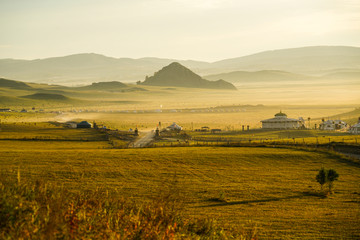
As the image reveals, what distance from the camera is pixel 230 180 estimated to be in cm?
3372

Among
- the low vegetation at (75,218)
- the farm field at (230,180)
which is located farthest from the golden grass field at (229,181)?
the low vegetation at (75,218)

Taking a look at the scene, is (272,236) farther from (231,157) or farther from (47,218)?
(231,157)

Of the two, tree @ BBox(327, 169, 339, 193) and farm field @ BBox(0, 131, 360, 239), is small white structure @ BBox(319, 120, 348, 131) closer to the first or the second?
farm field @ BBox(0, 131, 360, 239)

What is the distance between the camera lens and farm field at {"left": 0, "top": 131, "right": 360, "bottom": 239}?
2316cm

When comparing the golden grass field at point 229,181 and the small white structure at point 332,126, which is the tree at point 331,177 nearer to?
the golden grass field at point 229,181

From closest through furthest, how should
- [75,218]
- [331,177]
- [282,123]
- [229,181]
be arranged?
[75,218] → [331,177] → [229,181] → [282,123]

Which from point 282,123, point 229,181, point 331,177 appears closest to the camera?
point 331,177

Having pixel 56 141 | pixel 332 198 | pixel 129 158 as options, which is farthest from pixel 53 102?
pixel 332 198

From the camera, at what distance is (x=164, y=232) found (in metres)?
13.5

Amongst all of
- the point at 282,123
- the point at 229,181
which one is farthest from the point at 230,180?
the point at 282,123

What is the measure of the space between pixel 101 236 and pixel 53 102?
186 metres


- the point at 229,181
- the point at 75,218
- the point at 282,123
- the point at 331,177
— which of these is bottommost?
the point at 229,181

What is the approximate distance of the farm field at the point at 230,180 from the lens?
23.2 meters

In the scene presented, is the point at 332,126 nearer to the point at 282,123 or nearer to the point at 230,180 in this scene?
the point at 282,123
